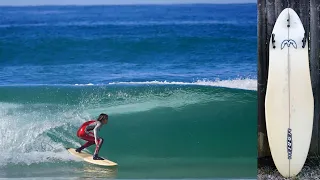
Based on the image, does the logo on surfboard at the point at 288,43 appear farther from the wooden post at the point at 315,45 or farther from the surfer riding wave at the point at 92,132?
the surfer riding wave at the point at 92,132

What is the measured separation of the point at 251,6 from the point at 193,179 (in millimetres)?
1364

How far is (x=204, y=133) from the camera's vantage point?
11820 millimetres

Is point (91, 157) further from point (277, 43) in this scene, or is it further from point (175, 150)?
point (277, 43)

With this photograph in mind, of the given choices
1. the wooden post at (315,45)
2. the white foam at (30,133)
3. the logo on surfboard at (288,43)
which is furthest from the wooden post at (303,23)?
the white foam at (30,133)

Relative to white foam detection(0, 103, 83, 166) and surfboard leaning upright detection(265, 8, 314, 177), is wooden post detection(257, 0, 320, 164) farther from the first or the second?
white foam detection(0, 103, 83, 166)

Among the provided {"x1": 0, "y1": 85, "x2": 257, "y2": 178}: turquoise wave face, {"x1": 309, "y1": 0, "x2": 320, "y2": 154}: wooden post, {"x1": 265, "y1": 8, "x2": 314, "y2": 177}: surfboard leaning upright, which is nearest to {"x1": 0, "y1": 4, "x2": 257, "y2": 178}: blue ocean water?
{"x1": 0, "y1": 85, "x2": 257, "y2": 178}: turquoise wave face

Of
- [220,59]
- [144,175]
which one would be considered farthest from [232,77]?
[144,175]

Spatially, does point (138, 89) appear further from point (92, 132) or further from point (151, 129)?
point (92, 132)

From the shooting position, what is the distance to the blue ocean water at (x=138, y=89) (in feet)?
38.7

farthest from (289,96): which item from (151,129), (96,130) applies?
(96,130)

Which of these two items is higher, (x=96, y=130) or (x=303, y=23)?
(x=303, y=23)

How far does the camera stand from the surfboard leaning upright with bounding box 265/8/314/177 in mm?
11719

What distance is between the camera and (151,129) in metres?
11.8

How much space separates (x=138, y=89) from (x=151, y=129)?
32cm
